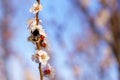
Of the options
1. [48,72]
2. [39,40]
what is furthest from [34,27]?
[48,72]

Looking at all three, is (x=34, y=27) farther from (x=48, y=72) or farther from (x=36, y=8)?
(x=48, y=72)

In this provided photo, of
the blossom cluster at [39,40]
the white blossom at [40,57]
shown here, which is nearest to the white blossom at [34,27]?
the blossom cluster at [39,40]

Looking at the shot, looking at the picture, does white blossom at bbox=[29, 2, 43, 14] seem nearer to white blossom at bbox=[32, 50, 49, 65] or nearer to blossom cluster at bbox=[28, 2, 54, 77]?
blossom cluster at bbox=[28, 2, 54, 77]

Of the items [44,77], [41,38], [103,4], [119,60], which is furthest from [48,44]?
[103,4]

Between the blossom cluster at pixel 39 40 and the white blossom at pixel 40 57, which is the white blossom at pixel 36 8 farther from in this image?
the white blossom at pixel 40 57

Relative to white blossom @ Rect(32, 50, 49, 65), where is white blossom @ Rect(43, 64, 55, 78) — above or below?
below

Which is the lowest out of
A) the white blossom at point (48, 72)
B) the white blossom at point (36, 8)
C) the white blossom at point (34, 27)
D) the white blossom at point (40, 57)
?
the white blossom at point (48, 72)

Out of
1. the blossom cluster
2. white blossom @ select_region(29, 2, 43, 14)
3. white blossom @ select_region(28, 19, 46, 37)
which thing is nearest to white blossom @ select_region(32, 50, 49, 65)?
the blossom cluster

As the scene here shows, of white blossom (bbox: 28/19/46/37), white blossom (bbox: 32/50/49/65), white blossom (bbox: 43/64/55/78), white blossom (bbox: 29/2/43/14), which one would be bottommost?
white blossom (bbox: 43/64/55/78)

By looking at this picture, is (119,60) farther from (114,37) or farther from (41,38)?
(41,38)
